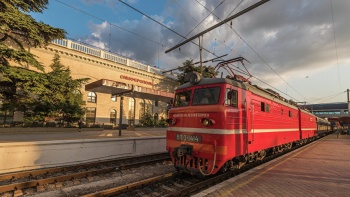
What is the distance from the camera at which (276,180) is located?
6.62m

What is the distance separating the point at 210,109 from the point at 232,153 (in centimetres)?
155

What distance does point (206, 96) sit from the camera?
711cm

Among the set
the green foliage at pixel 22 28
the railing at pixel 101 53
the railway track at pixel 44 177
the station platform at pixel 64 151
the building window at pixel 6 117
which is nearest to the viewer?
the railway track at pixel 44 177

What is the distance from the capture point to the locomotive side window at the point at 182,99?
7.67m

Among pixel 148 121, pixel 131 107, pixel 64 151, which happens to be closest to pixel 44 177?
pixel 64 151

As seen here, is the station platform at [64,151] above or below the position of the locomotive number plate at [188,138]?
below

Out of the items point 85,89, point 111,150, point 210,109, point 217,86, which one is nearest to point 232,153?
point 210,109

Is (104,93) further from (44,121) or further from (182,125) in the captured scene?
(182,125)

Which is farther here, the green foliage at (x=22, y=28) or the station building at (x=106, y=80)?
the station building at (x=106, y=80)

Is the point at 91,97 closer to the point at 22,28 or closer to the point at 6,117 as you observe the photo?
the point at 6,117

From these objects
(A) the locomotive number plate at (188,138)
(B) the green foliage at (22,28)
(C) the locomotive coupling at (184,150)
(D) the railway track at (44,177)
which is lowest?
(D) the railway track at (44,177)

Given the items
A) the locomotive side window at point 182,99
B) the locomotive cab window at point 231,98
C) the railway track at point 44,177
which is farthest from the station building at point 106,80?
the locomotive cab window at point 231,98

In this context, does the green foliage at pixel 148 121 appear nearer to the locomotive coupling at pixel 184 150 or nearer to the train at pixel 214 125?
the train at pixel 214 125

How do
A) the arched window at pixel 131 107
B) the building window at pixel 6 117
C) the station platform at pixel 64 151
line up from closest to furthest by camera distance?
the station platform at pixel 64 151
the building window at pixel 6 117
the arched window at pixel 131 107
